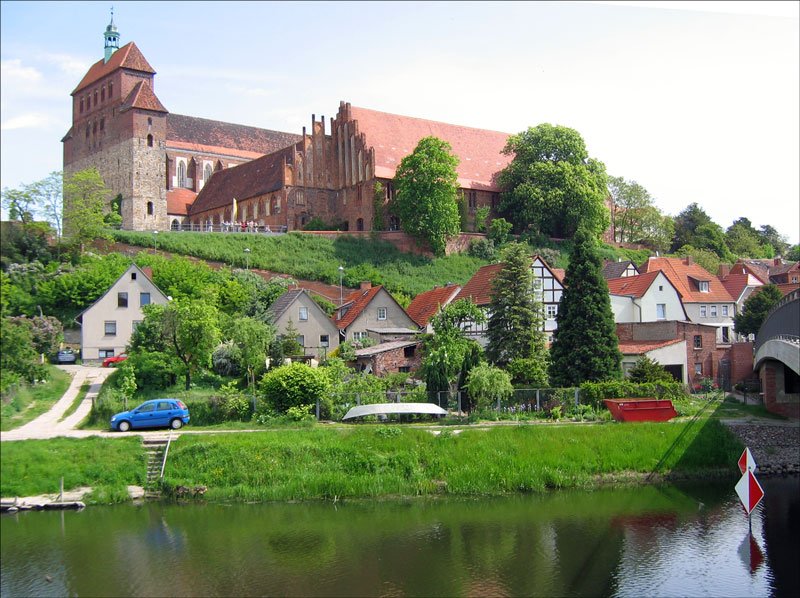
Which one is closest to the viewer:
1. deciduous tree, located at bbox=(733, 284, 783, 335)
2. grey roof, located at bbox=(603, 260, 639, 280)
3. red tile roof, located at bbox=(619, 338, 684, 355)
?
red tile roof, located at bbox=(619, 338, 684, 355)

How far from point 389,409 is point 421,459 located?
293 cm

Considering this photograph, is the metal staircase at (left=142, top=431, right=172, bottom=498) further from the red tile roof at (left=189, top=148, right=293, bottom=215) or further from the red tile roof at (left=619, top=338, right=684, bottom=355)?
the red tile roof at (left=189, top=148, right=293, bottom=215)

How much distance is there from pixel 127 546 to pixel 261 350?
17.2 meters

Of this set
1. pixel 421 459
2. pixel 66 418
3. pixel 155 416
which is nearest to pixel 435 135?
pixel 421 459

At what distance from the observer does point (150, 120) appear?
79.6 m

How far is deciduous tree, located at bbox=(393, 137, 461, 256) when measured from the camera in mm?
68000

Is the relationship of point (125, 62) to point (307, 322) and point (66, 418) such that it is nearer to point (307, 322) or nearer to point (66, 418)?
point (307, 322)

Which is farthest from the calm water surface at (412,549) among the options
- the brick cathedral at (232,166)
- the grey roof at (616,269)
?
the brick cathedral at (232,166)

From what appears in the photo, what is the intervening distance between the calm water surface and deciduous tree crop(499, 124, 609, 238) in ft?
157

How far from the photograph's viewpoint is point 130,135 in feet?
259

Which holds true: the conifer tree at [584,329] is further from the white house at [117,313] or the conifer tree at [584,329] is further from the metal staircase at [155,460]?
the white house at [117,313]

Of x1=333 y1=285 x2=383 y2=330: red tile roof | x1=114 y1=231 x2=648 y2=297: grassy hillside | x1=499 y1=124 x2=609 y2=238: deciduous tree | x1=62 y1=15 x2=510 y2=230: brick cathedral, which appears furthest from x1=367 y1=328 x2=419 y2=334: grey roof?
x1=499 y1=124 x2=609 y2=238: deciduous tree

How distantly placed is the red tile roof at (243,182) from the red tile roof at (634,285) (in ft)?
105

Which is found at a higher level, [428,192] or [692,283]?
[428,192]
